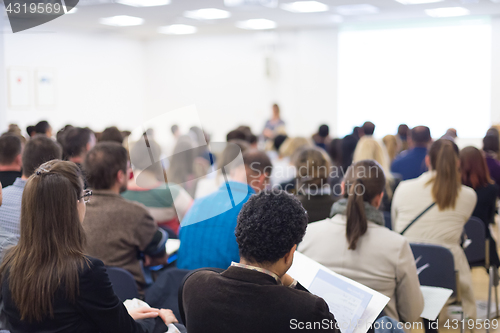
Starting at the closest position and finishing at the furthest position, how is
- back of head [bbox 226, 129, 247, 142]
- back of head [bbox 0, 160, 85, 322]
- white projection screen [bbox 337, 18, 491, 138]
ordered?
1. back of head [bbox 0, 160, 85, 322]
2. back of head [bbox 226, 129, 247, 142]
3. white projection screen [bbox 337, 18, 491, 138]

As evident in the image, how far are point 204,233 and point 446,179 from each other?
1603mm

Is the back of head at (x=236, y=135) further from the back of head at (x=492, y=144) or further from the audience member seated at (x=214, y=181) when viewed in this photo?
the back of head at (x=492, y=144)

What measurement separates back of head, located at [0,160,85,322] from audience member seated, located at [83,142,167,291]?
0.84 metres

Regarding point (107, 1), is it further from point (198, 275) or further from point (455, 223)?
point (198, 275)

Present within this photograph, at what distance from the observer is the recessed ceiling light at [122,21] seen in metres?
8.97

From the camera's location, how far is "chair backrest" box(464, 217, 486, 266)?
10.3ft

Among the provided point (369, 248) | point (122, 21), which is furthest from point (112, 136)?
point (122, 21)

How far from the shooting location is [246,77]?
11.5 m

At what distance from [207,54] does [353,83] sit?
375 centimetres

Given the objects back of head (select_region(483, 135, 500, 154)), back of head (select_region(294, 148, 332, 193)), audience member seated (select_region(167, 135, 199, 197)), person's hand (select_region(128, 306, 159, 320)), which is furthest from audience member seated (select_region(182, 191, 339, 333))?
back of head (select_region(483, 135, 500, 154))

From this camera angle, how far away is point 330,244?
2.02 m

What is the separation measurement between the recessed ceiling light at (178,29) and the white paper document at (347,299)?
9.48 meters

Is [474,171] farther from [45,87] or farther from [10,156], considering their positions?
[45,87]

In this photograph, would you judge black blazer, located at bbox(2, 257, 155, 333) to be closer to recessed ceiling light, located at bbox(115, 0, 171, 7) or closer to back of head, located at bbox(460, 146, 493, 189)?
back of head, located at bbox(460, 146, 493, 189)
